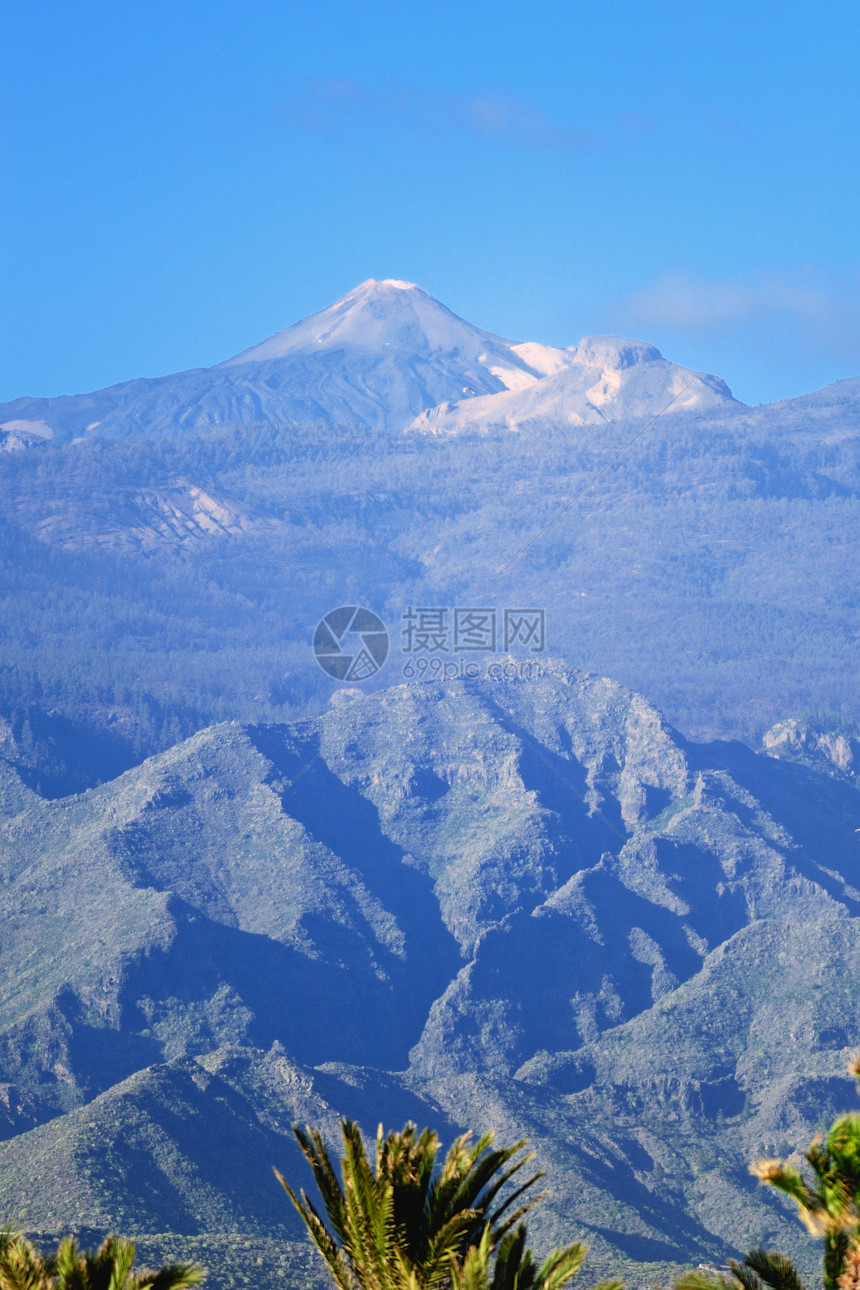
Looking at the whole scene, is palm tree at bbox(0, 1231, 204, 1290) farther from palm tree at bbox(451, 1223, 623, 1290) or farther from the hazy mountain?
the hazy mountain

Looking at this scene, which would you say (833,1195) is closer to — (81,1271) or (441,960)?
(81,1271)

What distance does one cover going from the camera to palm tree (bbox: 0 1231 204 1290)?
67.4 ft

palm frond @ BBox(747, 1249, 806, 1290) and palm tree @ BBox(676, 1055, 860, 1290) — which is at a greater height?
palm tree @ BBox(676, 1055, 860, 1290)

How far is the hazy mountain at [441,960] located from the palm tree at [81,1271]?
45.3 metres

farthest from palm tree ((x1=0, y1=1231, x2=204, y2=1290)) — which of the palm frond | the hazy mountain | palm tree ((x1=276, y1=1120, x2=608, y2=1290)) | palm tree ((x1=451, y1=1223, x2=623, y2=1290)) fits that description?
the hazy mountain

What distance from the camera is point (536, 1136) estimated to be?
301 feet

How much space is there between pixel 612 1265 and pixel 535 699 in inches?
5088

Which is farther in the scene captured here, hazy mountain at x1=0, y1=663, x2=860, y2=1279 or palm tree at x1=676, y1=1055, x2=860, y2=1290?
hazy mountain at x1=0, y1=663, x2=860, y2=1279

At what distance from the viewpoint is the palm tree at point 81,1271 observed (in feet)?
67.4

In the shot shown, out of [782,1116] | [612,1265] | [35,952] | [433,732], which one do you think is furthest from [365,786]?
[612,1265]

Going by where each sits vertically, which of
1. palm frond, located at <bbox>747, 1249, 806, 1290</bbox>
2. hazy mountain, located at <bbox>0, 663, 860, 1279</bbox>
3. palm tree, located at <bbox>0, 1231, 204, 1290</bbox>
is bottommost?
hazy mountain, located at <bbox>0, 663, 860, 1279</bbox>

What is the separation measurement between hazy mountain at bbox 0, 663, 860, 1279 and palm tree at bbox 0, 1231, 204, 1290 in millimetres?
45252

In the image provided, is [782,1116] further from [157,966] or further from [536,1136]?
[157,966]

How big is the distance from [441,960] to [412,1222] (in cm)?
12164
